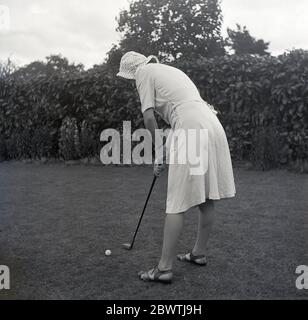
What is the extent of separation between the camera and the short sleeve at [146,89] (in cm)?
355

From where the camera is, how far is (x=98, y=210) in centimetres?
593

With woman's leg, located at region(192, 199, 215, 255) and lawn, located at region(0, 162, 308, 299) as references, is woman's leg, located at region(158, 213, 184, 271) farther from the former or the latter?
woman's leg, located at region(192, 199, 215, 255)

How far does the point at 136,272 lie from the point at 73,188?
394 cm

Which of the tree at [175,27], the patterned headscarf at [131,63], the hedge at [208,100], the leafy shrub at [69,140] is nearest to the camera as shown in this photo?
the patterned headscarf at [131,63]

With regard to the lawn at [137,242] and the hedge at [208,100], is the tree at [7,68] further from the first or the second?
the lawn at [137,242]

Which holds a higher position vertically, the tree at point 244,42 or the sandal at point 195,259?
the tree at point 244,42

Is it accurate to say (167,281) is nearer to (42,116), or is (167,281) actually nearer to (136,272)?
(136,272)

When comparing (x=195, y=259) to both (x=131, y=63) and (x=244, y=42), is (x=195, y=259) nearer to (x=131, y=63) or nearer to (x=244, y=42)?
(x=131, y=63)

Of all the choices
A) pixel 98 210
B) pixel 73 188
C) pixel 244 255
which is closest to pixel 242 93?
pixel 73 188

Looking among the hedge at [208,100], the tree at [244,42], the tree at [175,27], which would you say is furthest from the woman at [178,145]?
the tree at [244,42]

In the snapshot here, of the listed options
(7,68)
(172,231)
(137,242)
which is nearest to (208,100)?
(137,242)

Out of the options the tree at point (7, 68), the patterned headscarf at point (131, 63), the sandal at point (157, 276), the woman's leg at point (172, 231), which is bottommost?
the sandal at point (157, 276)

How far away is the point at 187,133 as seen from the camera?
11.3 ft

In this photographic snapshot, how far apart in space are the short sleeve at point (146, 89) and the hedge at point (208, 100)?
5.30m
